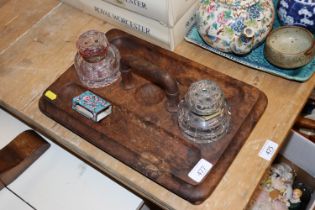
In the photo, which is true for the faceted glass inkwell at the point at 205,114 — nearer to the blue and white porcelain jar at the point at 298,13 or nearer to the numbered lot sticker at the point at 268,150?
the numbered lot sticker at the point at 268,150

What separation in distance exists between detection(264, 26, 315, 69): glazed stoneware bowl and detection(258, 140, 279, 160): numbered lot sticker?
0.14 m

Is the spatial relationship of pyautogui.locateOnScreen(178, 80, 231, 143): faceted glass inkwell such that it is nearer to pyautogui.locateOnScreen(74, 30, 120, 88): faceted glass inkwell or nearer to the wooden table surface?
the wooden table surface

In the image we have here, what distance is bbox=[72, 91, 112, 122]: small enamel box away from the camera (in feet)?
2.22

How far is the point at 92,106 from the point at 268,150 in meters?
0.30

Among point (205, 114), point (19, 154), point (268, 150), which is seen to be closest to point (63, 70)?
point (19, 154)

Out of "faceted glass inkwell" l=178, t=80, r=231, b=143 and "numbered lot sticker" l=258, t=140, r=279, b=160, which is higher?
"faceted glass inkwell" l=178, t=80, r=231, b=143

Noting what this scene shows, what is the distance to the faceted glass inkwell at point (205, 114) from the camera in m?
0.62

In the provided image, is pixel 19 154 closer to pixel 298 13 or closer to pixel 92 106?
pixel 92 106

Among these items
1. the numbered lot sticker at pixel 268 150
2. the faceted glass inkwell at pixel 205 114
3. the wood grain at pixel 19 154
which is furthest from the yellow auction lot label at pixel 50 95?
the numbered lot sticker at pixel 268 150

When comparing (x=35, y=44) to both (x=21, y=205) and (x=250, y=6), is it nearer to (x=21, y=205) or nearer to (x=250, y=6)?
(x=21, y=205)

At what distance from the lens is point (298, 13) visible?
2.34 ft

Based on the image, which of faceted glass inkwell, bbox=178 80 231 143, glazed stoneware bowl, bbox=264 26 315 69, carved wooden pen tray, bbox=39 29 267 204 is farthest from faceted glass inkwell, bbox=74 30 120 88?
glazed stoneware bowl, bbox=264 26 315 69

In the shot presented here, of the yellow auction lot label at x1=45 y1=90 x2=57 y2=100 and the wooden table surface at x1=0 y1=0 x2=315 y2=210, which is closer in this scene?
the wooden table surface at x1=0 y1=0 x2=315 y2=210

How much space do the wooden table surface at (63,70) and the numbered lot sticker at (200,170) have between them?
31 mm
